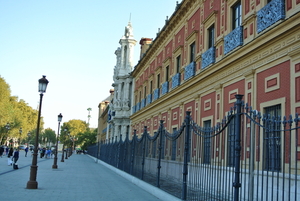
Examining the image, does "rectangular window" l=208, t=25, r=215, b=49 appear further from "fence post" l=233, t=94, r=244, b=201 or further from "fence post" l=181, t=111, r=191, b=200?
"fence post" l=233, t=94, r=244, b=201

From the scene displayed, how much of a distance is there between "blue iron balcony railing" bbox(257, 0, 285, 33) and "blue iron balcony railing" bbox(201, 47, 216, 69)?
354 cm

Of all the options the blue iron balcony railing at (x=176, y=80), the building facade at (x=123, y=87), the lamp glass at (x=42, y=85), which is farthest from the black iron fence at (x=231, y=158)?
the building facade at (x=123, y=87)

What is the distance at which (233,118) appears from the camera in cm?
643

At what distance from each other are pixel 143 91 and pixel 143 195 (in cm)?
1859

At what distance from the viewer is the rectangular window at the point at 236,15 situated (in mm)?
12620

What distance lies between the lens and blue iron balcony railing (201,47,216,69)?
46.6 feet

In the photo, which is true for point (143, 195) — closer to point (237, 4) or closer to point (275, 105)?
point (275, 105)

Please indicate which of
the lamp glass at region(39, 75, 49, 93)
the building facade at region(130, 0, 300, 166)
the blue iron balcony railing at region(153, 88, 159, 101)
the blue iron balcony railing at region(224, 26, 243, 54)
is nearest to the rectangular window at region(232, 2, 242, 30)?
the building facade at region(130, 0, 300, 166)

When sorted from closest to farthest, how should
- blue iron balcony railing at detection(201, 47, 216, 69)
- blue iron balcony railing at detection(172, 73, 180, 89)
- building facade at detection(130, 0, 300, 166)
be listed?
1. building facade at detection(130, 0, 300, 166)
2. blue iron balcony railing at detection(201, 47, 216, 69)
3. blue iron balcony railing at detection(172, 73, 180, 89)


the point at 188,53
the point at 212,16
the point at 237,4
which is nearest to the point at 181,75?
the point at 188,53

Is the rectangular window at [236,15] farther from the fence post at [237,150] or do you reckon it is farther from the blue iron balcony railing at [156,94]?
the blue iron balcony railing at [156,94]

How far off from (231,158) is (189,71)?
9.92 m

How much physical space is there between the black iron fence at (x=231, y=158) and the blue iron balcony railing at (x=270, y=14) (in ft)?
8.22

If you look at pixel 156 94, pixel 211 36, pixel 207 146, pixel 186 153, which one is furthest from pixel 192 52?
pixel 207 146
